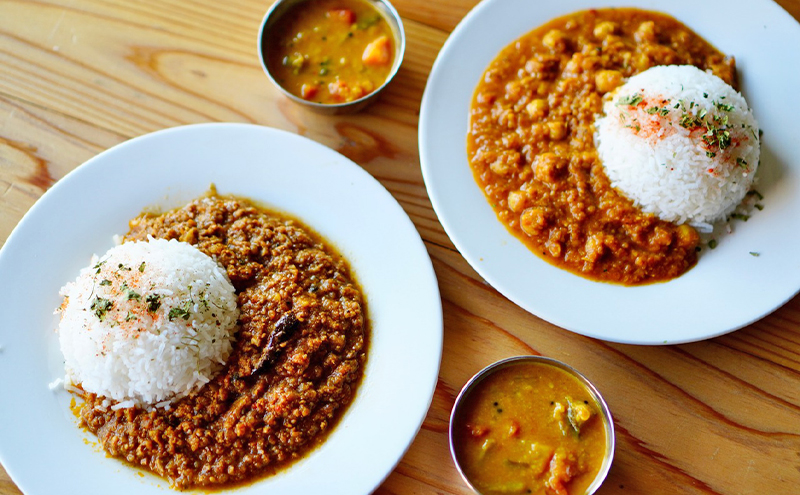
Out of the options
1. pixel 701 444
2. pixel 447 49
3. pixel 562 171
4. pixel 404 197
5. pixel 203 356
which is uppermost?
pixel 447 49

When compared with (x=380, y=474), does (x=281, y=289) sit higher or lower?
higher

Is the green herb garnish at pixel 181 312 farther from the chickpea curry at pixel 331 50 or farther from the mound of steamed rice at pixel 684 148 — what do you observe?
the mound of steamed rice at pixel 684 148

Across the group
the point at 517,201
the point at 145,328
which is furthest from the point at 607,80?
the point at 145,328

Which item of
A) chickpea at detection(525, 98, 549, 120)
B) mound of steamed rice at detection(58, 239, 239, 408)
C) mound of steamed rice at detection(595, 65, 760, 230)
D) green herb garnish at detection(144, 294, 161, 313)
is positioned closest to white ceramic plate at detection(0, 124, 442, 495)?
mound of steamed rice at detection(58, 239, 239, 408)

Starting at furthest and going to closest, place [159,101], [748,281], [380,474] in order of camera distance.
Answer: [159,101] → [748,281] → [380,474]

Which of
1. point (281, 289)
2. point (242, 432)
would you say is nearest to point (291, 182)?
point (281, 289)

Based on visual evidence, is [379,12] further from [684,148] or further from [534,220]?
[684,148]

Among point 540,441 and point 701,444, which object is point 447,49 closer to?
point 540,441
